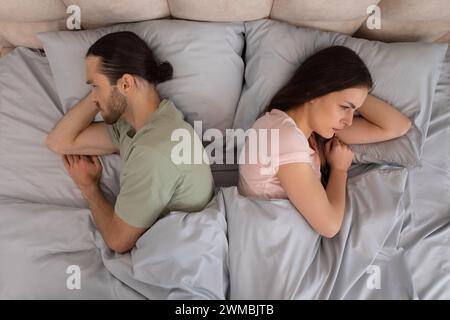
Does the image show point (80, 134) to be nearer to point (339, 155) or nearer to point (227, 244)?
point (227, 244)

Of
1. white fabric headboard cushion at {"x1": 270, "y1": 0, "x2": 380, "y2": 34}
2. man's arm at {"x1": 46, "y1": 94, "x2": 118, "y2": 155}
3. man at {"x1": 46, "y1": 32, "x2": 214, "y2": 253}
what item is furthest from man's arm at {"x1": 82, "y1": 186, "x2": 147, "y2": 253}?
white fabric headboard cushion at {"x1": 270, "y1": 0, "x2": 380, "y2": 34}

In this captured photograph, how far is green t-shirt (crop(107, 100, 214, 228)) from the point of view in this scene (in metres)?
0.90

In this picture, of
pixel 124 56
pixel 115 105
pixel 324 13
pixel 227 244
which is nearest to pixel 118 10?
pixel 124 56

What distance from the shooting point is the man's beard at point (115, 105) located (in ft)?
3.33

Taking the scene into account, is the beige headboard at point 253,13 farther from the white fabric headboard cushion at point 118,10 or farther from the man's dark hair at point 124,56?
the man's dark hair at point 124,56

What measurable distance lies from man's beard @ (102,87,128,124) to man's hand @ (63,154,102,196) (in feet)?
0.54

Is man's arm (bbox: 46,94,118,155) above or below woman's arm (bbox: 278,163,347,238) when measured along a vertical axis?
above

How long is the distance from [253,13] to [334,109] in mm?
377

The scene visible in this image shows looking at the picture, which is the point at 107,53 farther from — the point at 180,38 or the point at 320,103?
the point at 320,103

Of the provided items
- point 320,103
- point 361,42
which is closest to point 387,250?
point 320,103

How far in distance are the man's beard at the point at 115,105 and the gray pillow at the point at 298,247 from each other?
0.34 metres

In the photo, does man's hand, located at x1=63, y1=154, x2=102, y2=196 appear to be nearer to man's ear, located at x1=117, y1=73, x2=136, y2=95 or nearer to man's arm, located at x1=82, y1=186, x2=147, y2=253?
man's arm, located at x1=82, y1=186, x2=147, y2=253

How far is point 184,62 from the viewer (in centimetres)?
112

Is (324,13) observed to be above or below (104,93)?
above
